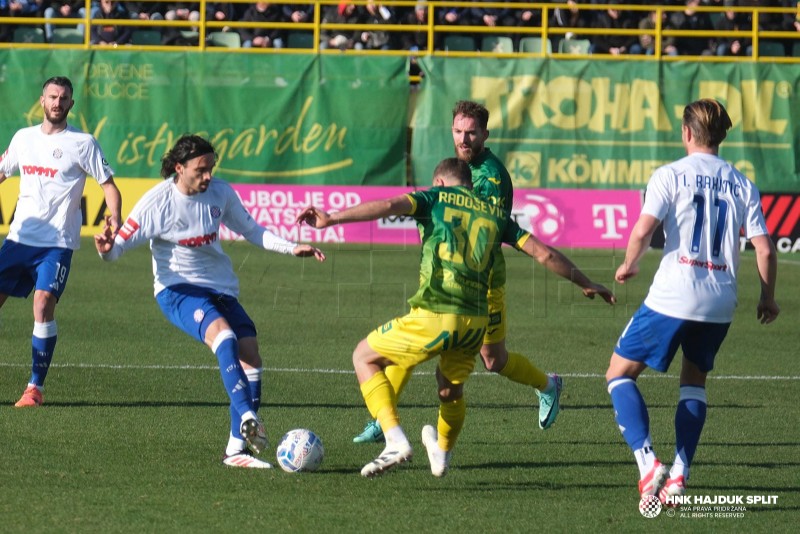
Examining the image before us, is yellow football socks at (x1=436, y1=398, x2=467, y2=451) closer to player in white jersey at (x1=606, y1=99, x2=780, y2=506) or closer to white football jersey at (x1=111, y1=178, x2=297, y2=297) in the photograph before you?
player in white jersey at (x1=606, y1=99, x2=780, y2=506)

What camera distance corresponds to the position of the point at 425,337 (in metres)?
6.61

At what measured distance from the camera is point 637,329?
6512mm

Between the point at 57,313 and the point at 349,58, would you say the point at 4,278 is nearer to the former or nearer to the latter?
the point at 57,313

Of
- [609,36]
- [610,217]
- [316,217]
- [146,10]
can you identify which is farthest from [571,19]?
[316,217]

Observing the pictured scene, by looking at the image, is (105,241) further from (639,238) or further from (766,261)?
(766,261)

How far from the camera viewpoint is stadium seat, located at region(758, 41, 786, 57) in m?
25.4

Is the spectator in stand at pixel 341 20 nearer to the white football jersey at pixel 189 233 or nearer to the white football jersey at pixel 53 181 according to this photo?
the white football jersey at pixel 53 181

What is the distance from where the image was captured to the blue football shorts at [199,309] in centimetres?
743

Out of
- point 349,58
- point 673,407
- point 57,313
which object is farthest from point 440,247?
point 349,58

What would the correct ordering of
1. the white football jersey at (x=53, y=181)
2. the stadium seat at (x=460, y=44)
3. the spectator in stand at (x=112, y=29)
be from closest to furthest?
the white football jersey at (x=53, y=181)
the spectator in stand at (x=112, y=29)
the stadium seat at (x=460, y=44)

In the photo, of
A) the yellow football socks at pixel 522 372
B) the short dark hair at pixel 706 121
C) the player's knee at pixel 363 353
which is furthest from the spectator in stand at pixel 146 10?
the short dark hair at pixel 706 121

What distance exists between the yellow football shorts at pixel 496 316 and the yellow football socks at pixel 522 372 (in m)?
0.20

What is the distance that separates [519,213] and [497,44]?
14.7ft

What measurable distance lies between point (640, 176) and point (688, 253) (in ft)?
52.9
